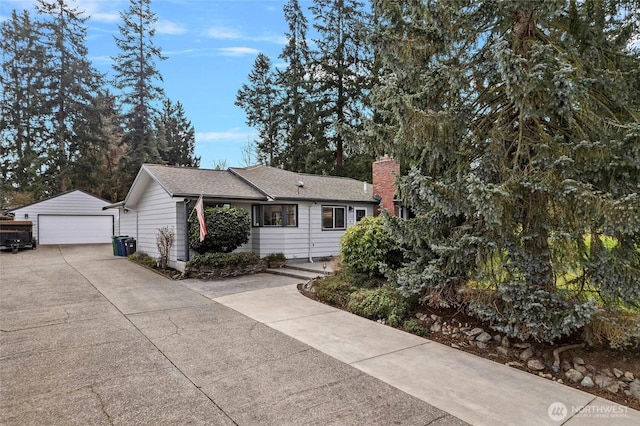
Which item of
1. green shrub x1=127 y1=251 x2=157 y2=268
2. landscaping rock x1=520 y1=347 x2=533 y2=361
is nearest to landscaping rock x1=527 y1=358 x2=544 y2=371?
landscaping rock x1=520 y1=347 x2=533 y2=361

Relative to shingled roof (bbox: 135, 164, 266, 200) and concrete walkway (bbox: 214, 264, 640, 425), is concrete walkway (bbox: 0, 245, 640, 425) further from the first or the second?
shingled roof (bbox: 135, 164, 266, 200)

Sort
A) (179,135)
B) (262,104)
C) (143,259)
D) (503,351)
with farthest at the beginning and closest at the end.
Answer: (179,135), (262,104), (143,259), (503,351)

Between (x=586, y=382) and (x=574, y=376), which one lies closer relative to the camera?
(x=586, y=382)

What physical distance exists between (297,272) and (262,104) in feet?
79.5

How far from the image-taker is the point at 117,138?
1313 inches

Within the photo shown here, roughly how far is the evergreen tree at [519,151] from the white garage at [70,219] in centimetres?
2436

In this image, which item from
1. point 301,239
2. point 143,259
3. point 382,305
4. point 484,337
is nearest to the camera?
point 484,337

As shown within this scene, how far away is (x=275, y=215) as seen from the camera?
44.8 feet

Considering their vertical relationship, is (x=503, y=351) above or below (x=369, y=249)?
below

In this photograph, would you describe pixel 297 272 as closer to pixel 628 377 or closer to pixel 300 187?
Result: pixel 300 187

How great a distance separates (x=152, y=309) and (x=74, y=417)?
4.09 m

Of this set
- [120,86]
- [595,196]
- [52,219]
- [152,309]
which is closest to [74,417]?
[152,309]

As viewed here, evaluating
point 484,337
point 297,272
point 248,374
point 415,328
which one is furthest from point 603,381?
point 297,272

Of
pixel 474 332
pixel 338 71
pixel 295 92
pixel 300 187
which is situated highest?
pixel 338 71
